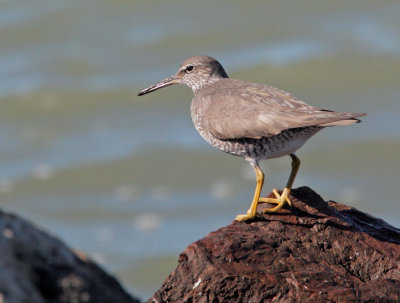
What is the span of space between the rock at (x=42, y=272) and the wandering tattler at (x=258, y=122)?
190 centimetres

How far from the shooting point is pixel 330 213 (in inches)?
279

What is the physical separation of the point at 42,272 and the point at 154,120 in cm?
1214

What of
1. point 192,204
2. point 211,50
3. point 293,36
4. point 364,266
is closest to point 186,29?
point 211,50

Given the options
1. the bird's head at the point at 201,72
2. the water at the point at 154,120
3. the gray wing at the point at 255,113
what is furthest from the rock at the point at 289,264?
the water at the point at 154,120

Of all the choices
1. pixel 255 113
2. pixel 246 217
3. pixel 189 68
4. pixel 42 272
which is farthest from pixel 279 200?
pixel 189 68

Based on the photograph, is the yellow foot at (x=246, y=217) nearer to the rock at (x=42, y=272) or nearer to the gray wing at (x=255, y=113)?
the gray wing at (x=255, y=113)

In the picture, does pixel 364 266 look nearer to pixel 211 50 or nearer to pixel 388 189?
pixel 388 189

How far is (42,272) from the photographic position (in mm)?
7672

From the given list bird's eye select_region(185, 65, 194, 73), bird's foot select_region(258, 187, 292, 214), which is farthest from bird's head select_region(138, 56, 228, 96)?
bird's foot select_region(258, 187, 292, 214)

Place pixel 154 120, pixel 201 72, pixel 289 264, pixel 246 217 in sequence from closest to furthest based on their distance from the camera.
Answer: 1. pixel 289 264
2. pixel 246 217
3. pixel 201 72
4. pixel 154 120

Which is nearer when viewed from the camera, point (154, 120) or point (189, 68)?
point (189, 68)

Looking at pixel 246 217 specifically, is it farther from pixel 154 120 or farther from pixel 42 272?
pixel 154 120

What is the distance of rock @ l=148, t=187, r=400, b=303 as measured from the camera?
593 cm

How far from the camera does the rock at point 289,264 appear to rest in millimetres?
5926
